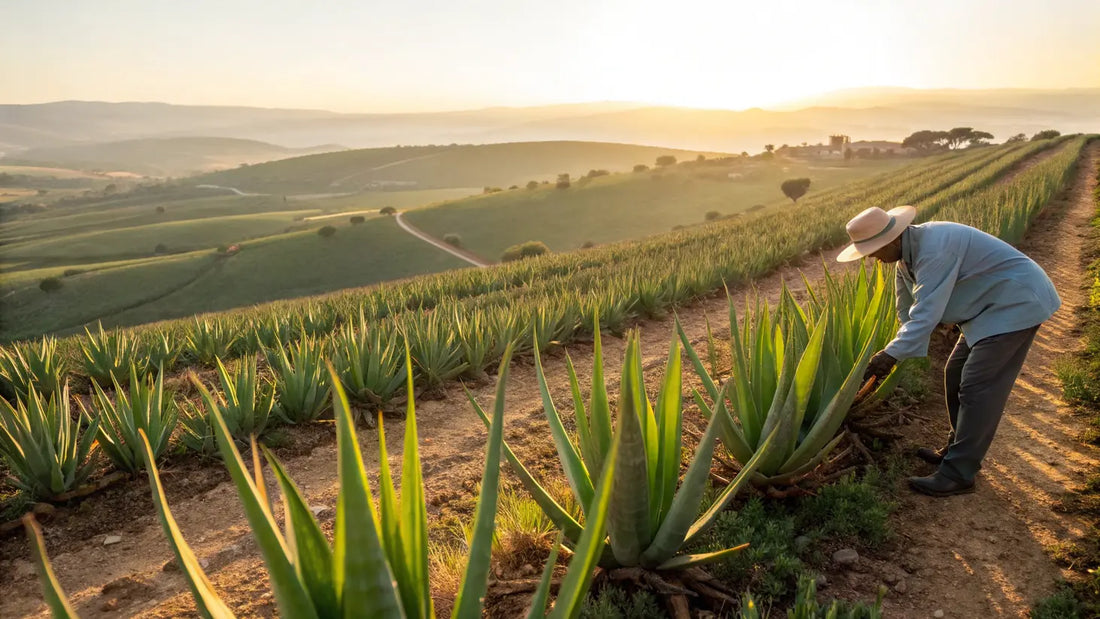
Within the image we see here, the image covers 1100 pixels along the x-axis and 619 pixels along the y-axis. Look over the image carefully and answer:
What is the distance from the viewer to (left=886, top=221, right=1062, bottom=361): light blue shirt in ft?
10.2

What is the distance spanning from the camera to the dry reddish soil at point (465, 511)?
2.60 meters

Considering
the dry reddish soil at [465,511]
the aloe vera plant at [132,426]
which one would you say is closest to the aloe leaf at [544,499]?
the dry reddish soil at [465,511]

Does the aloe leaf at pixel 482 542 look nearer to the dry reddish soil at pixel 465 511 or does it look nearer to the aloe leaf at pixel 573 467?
the aloe leaf at pixel 573 467

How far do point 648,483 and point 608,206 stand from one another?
Result: 54.8 meters

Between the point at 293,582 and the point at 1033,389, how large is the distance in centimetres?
548

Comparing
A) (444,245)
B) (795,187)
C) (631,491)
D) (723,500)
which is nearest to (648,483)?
(631,491)

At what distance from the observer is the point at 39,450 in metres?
3.58

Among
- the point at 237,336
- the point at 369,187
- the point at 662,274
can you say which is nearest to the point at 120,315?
the point at 237,336

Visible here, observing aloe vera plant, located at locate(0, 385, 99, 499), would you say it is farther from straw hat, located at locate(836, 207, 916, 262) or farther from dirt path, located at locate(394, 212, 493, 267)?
dirt path, located at locate(394, 212, 493, 267)

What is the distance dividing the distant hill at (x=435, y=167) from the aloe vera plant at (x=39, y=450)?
132 metres

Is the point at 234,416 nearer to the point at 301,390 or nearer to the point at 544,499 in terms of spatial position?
the point at 301,390

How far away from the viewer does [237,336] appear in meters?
7.30

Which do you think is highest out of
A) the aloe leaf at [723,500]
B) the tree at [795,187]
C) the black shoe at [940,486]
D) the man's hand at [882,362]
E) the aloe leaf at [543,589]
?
the aloe leaf at [543,589]

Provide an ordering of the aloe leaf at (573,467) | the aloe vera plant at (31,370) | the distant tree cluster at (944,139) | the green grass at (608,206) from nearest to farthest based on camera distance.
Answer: the aloe leaf at (573,467), the aloe vera plant at (31,370), the green grass at (608,206), the distant tree cluster at (944,139)
